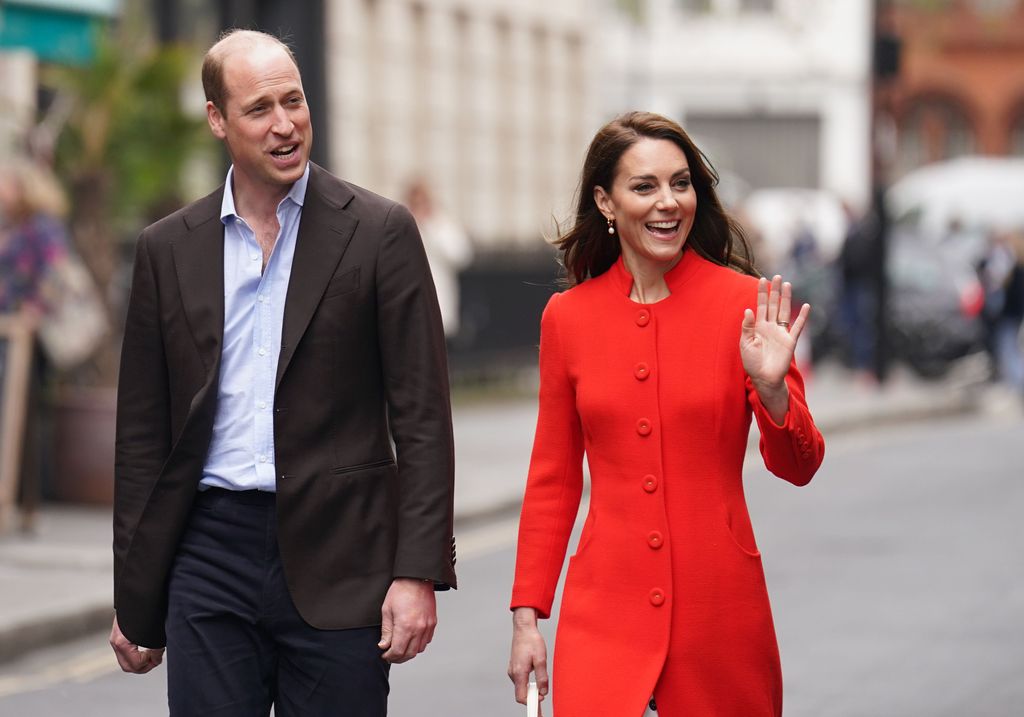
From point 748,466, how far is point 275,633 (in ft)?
37.8

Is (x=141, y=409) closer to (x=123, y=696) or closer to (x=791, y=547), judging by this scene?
(x=123, y=696)

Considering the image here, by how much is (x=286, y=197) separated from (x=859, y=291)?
65.2 feet

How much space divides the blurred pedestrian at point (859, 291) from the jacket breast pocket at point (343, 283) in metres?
19.2

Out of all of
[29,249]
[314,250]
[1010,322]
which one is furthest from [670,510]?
[1010,322]

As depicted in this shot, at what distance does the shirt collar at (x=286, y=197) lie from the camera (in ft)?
13.8

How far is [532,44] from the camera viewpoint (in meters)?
34.0

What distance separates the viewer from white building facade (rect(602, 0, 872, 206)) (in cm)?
5312

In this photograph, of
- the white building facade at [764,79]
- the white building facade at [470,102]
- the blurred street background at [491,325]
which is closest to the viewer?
the blurred street background at [491,325]

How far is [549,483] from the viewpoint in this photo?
163 inches

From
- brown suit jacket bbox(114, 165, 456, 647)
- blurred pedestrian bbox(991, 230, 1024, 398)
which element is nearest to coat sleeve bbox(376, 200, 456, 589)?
brown suit jacket bbox(114, 165, 456, 647)

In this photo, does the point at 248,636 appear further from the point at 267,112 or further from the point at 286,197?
the point at 267,112

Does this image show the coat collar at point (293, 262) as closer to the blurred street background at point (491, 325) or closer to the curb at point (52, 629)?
the blurred street background at point (491, 325)

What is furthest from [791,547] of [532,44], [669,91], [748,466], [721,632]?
[669,91]

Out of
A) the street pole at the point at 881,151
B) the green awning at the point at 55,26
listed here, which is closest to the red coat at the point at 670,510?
the green awning at the point at 55,26
